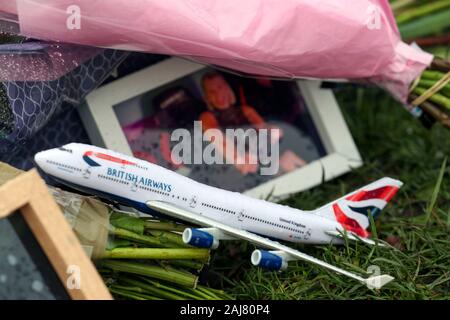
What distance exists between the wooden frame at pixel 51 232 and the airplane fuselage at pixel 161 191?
0.14 metres

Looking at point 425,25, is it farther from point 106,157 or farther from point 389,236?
point 106,157

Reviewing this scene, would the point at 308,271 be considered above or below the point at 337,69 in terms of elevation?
below

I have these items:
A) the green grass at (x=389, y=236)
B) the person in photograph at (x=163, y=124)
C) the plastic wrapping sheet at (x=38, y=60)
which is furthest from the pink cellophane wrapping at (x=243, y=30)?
the green grass at (x=389, y=236)

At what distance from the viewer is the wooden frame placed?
81 centimetres

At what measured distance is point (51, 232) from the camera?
2.67 feet

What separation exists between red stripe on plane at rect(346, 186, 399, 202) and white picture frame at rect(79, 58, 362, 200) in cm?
17

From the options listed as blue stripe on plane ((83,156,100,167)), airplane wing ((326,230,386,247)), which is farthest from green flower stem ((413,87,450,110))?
blue stripe on plane ((83,156,100,167))

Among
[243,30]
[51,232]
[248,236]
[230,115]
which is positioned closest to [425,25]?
[230,115]

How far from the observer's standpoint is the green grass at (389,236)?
1.06 meters

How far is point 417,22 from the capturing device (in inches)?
58.3

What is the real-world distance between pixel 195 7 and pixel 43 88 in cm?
23

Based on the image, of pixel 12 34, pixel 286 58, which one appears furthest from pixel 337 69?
pixel 12 34

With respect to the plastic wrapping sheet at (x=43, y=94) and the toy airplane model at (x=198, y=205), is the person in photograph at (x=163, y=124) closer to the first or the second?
the plastic wrapping sheet at (x=43, y=94)

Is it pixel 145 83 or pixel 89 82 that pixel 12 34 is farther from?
pixel 145 83
